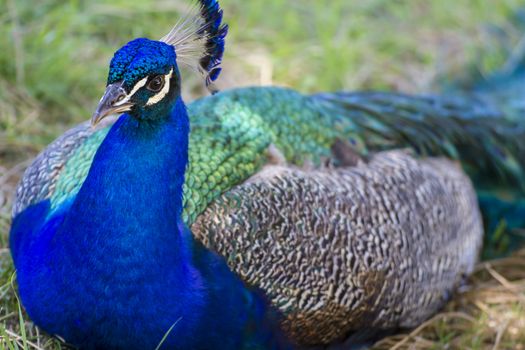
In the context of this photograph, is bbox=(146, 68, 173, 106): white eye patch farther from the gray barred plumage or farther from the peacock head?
the gray barred plumage

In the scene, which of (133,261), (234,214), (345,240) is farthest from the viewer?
(345,240)

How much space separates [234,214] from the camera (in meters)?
2.40

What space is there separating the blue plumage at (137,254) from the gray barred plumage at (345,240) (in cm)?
14

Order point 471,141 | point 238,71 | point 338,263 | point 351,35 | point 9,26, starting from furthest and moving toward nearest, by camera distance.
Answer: point 351,35 < point 238,71 < point 9,26 < point 471,141 < point 338,263

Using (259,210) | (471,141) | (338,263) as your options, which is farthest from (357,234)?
(471,141)

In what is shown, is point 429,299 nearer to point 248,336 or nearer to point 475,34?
point 248,336

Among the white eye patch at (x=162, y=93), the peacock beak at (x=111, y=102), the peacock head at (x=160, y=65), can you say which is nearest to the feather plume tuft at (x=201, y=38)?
the peacock head at (x=160, y=65)

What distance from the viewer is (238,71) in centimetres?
406

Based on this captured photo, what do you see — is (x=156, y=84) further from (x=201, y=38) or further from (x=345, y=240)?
(x=345, y=240)

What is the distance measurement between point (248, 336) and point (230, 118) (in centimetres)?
65

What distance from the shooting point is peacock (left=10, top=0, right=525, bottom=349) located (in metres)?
2.16

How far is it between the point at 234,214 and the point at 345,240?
0.38 meters

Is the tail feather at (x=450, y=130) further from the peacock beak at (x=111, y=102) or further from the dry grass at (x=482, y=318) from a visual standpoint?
the peacock beak at (x=111, y=102)

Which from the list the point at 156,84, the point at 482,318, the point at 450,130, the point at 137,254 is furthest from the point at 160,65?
the point at 482,318
